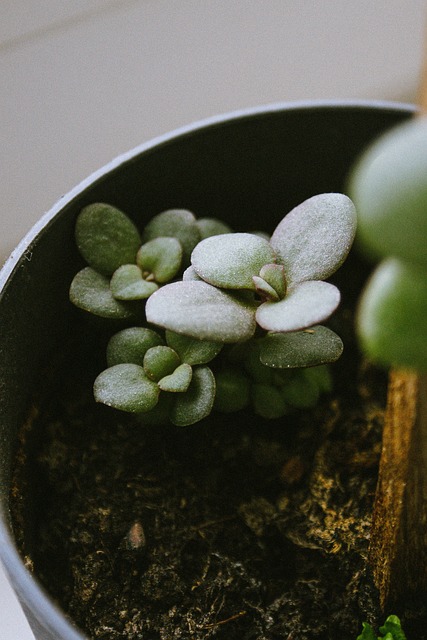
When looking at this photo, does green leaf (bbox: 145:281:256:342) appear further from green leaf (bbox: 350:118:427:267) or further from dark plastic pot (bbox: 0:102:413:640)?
green leaf (bbox: 350:118:427:267)

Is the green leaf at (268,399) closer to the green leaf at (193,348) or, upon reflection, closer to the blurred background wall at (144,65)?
the green leaf at (193,348)

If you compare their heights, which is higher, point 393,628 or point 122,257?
point 122,257

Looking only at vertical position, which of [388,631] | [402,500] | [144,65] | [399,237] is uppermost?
[144,65]

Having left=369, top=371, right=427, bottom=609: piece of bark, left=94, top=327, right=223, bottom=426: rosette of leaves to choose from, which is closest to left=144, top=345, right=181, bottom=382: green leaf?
left=94, top=327, right=223, bottom=426: rosette of leaves

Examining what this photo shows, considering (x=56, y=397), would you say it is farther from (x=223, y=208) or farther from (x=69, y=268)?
(x=223, y=208)

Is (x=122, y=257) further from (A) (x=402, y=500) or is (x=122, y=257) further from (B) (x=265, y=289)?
(A) (x=402, y=500)

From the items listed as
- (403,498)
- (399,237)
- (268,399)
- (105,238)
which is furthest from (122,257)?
(399,237)

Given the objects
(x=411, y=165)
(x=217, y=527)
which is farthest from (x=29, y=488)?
(x=411, y=165)
